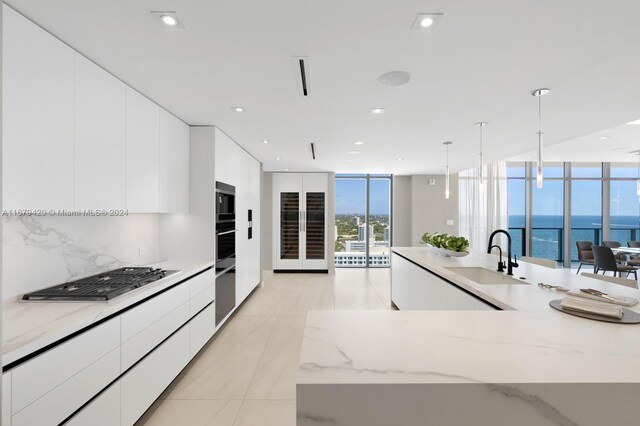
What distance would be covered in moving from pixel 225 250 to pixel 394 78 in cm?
259

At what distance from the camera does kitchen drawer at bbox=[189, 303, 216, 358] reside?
2680 mm

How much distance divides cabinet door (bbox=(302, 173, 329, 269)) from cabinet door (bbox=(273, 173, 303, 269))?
0.12m

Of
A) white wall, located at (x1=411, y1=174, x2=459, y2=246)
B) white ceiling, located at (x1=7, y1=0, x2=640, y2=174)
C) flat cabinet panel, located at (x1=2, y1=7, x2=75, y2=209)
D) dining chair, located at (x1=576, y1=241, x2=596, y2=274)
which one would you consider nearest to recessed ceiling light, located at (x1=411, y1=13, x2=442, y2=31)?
white ceiling, located at (x1=7, y1=0, x2=640, y2=174)

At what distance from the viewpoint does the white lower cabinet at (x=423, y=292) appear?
2.23 m

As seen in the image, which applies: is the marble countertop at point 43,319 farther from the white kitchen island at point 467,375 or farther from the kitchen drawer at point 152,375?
the white kitchen island at point 467,375

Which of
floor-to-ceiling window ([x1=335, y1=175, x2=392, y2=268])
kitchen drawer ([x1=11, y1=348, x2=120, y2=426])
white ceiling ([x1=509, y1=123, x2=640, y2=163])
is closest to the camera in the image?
kitchen drawer ([x1=11, y1=348, x2=120, y2=426])

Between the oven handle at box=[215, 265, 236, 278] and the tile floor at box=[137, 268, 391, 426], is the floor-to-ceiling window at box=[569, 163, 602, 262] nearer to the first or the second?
the tile floor at box=[137, 268, 391, 426]

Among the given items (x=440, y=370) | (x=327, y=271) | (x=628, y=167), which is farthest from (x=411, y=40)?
(x=628, y=167)

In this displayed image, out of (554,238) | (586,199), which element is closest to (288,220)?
(554,238)

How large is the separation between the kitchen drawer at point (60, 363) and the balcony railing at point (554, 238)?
8.46 meters

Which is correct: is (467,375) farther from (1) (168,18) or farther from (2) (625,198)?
(2) (625,198)

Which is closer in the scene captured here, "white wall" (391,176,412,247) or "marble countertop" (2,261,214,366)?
"marble countertop" (2,261,214,366)

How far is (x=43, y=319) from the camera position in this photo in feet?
4.73

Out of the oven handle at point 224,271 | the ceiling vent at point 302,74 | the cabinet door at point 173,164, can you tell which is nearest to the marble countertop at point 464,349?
the ceiling vent at point 302,74
